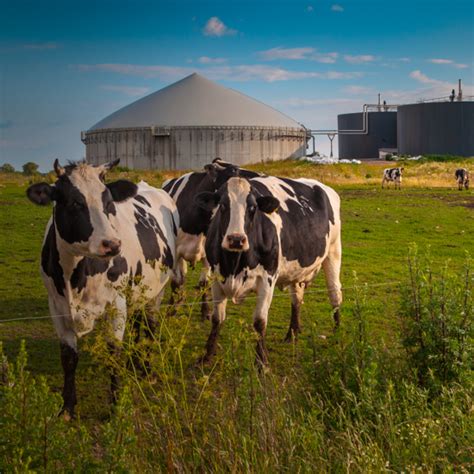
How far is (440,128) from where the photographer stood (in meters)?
64.3

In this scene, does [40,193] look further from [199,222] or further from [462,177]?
[462,177]

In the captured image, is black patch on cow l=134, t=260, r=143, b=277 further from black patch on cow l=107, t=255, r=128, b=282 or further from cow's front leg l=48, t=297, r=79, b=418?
cow's front leg l=48, t=297, r=79, b=418

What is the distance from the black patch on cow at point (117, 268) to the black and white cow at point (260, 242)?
1.03 m

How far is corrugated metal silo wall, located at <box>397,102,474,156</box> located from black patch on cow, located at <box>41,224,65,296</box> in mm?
59693

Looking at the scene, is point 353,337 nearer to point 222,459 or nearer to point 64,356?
point 222,459

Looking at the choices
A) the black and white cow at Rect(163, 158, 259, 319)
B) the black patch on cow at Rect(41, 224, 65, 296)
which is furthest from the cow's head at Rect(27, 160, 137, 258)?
the black and white cow at Rect(163, 158, 259, 319)

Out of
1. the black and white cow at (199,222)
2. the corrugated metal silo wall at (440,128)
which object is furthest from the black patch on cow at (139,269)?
the corrugated metal silo wall at (440,128)

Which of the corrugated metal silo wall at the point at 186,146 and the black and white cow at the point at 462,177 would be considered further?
the corrugated metal silo wall at the point at 186,146

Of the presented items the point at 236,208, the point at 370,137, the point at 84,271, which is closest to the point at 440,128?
the point at 370,137

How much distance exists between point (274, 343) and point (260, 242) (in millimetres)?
1611

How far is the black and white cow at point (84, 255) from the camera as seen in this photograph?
255 inches

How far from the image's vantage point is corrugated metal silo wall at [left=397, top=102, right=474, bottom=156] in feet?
208

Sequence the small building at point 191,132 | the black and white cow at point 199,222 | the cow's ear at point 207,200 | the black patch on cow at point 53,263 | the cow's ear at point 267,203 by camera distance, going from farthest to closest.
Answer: the small building at point 191,132
the black and white cow at point 199,222
the cow's ear at point 207,200
the cow's ear at point 267,203
the black patch on cow at point 53,263

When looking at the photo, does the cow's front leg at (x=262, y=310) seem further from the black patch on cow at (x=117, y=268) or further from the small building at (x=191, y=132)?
the small building at (x=191, y=132)
